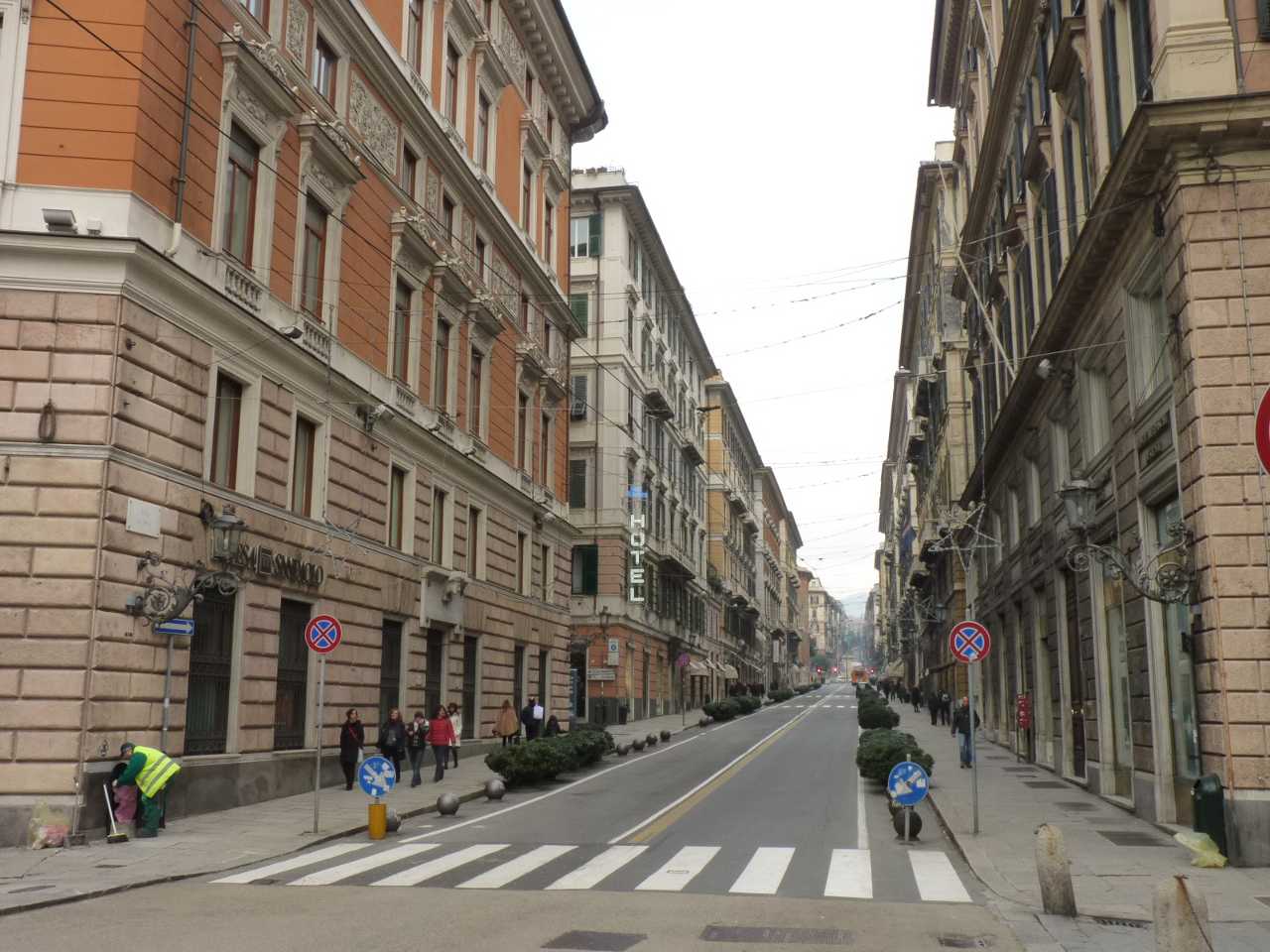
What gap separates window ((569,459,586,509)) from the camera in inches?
2042

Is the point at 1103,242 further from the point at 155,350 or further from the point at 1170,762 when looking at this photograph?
the point at 155,350

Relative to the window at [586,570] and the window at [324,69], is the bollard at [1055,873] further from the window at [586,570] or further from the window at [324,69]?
the window at [586,570]

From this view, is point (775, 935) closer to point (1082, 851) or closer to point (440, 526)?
Answer: point (1082, 851)

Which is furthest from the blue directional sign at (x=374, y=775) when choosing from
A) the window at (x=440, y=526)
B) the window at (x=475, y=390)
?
the window at (x=475, y=390)

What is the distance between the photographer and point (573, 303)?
5347 centimetres

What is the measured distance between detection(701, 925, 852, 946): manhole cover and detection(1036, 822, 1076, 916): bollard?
2.20 meters

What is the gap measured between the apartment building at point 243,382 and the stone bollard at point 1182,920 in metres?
13.2


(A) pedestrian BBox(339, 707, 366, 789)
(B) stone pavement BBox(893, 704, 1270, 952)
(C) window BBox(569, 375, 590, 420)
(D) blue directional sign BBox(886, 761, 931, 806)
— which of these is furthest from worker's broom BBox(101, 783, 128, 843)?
(C) window BBox(569, 375, 590, 420)

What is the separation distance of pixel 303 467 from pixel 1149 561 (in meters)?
14.7

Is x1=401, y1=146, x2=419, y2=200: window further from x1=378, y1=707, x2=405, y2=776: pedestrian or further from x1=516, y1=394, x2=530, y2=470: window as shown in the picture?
x1=378, y1=707, x2=405, y2=776: pedestrian

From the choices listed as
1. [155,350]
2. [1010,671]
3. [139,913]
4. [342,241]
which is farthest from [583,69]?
[139,913]

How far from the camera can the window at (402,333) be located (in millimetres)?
26828

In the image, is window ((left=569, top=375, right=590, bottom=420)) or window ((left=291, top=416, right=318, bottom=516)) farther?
window ((left=569, top=375, right=590, bottom=420))

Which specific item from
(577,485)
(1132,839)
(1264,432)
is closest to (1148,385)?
(1132,839)
